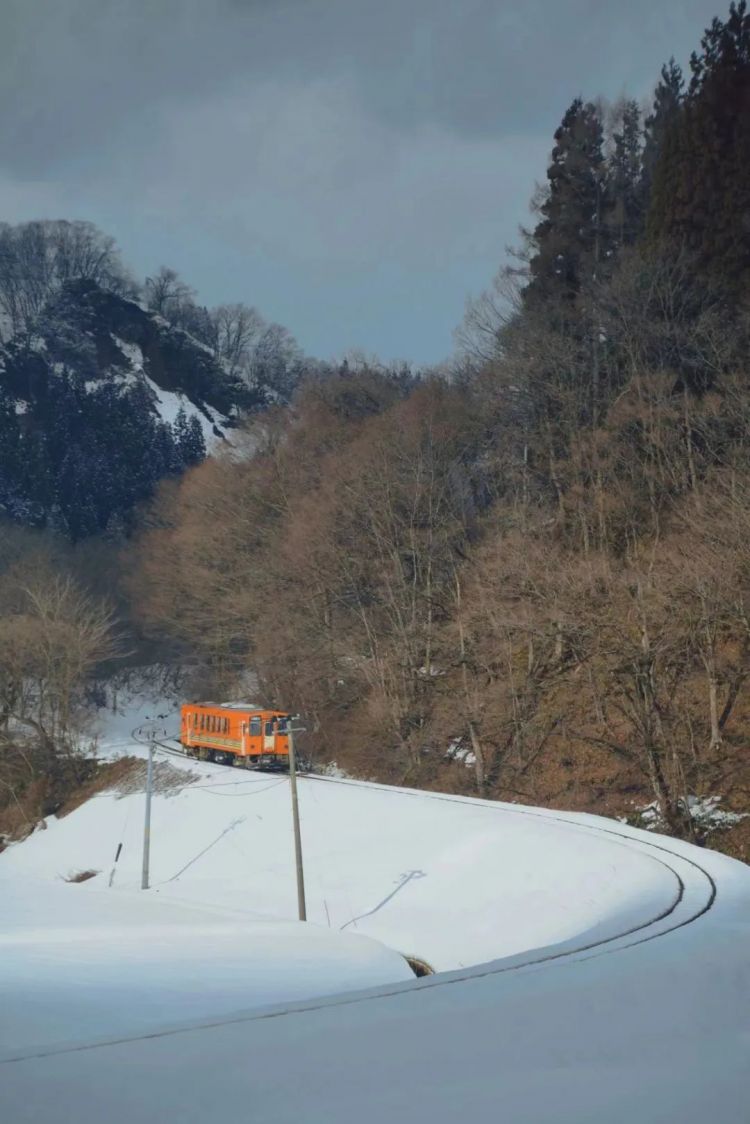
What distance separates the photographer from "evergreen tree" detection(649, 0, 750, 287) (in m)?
38.2

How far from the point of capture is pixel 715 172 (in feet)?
128

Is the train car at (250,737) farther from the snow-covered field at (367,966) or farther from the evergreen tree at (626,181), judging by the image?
the evergreen tree at (626,181)

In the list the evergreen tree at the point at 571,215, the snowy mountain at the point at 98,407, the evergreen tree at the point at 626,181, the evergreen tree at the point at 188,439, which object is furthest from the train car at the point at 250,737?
the evergreen tree at the point at 188,439

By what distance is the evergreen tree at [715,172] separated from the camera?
125 feet

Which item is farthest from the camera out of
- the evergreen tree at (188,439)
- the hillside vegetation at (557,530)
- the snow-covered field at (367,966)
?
the evergreen tree at (188,439)

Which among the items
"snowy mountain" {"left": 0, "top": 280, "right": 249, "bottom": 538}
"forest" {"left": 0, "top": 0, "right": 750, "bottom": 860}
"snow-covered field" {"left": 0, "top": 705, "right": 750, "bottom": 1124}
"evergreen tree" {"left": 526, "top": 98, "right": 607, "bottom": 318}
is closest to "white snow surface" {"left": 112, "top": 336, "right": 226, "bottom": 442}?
"snowy mountain" {"left": 0, "top": 280, "right": 249, "bottom": 538}

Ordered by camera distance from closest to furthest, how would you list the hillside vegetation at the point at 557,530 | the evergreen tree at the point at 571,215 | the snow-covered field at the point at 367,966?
1. the snow-covered field at the point at 367,966
2. the hillside vegetation at the point at 557,530
3. the evergreen tree at the point at 571,215

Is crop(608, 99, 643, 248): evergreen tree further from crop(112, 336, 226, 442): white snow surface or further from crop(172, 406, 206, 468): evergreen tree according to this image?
crop(112, 336, 226, 442): white snow surface

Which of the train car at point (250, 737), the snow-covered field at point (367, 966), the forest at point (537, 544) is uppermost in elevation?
the forest at point (537, 544)

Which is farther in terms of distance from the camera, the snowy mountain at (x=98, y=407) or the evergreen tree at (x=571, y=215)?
the snowy mountain at (x=98, y=407)

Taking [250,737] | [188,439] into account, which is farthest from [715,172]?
[188,439]

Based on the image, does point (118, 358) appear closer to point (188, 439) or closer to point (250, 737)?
point (188, 439)

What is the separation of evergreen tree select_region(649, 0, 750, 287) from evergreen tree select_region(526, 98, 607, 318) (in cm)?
561

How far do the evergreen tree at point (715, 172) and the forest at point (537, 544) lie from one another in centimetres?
10
